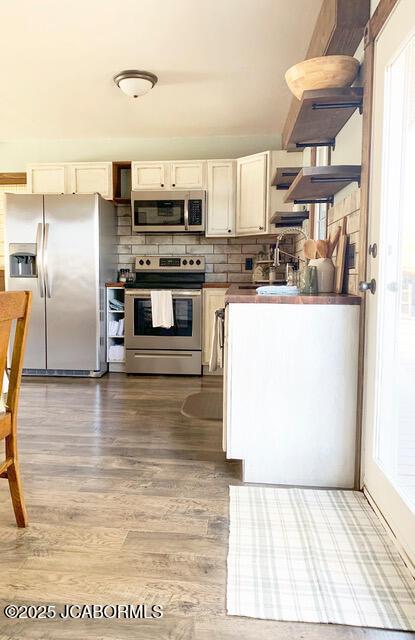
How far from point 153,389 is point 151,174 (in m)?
2.22

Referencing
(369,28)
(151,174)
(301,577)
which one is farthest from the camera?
(151,174)

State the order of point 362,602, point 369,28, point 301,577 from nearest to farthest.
Result: point 362,602, point 301,577, point 369,28

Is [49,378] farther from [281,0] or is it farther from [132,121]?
[281,0]

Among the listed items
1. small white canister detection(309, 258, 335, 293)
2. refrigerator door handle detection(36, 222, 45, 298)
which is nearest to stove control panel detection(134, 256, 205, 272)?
refrigerator door handle detection(36, 222, 45, 298)

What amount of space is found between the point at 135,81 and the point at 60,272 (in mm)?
1821

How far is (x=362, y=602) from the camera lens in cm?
122

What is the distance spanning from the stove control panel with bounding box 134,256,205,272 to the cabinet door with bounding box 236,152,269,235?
557 millimetres

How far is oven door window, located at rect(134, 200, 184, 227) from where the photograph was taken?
14.1ft

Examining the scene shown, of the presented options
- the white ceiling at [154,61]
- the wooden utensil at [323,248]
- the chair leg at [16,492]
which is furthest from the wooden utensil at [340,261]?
the chair leg at [16,492]

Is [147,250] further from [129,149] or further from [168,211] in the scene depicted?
[129,149]

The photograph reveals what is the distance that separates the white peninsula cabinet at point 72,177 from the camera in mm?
4422

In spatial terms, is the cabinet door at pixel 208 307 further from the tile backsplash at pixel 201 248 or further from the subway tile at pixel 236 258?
A: the subway tile at pixel 236 258

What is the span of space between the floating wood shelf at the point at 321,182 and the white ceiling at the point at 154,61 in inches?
38.9

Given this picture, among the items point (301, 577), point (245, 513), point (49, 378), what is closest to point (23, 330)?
point (245, 513)
